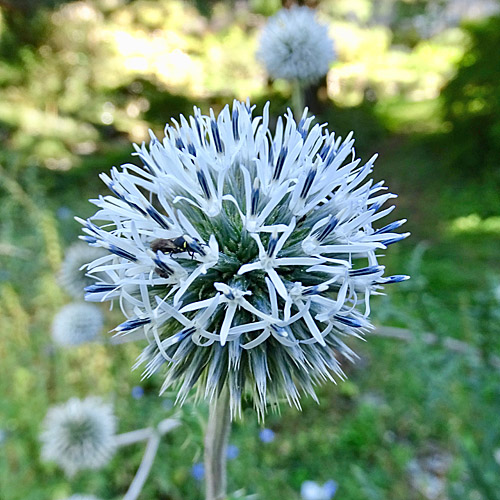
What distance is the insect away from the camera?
2.86 ft

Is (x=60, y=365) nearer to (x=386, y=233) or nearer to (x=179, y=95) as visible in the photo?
(x=386, y=233)

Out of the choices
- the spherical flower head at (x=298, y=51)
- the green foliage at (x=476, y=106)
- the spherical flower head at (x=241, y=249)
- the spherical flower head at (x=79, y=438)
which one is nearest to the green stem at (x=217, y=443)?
the spherical flower head at (x=241, y=249)

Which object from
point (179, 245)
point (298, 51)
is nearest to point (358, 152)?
point (298, 51)

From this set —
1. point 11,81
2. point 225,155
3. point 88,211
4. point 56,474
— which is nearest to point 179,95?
point 11,81

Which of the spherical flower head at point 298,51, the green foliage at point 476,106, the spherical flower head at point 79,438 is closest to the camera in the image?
the spherical flower head at point 79,438

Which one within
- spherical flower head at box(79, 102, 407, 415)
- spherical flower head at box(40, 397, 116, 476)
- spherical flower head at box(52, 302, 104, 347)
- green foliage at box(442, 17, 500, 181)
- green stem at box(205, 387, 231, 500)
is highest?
green foliage at box(442, 17, 500, 181)

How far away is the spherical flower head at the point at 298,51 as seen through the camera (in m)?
2.41

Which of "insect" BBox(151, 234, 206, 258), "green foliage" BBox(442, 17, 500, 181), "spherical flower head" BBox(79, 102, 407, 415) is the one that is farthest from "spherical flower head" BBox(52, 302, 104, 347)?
"green foliage" BBox(442, 17, 500, 181)

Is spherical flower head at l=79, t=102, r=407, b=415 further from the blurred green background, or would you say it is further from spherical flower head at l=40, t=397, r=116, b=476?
spherical flower head at l=40, t=397, r=116, b=476

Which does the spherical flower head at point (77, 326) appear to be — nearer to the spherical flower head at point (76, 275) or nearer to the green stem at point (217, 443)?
the spherical flower head at point (76, 275)

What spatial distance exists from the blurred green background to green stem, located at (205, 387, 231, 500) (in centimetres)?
7

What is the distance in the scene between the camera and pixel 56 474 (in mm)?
2607

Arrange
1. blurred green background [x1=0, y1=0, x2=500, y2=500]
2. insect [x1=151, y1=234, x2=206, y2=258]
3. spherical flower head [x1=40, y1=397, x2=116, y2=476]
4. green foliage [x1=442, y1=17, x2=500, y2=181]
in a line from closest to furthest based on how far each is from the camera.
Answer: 1. insect [x1=151, y1=234, x2=206, y2=258]
2. spherical flower head [x1=40, y1=397, x2=116, y2=476]
3. blurred green background [x1=0, y1=0, x2=500, y2=500]
4. green foliage [x1=442, y1=17, x2=500, y2=181]

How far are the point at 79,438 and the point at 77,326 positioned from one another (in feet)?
1.97
